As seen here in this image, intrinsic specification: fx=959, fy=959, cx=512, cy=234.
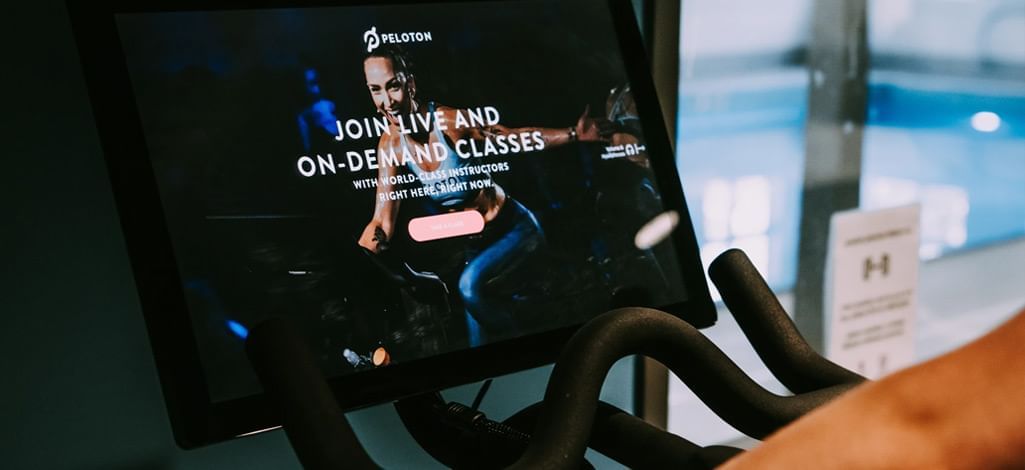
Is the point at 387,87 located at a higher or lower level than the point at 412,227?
higher

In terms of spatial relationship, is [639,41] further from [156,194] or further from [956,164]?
[956,164]

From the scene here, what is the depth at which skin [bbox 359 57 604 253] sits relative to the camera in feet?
2.66

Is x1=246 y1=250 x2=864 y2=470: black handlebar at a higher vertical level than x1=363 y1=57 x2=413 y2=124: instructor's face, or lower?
lower

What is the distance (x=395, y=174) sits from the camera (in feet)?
2.71

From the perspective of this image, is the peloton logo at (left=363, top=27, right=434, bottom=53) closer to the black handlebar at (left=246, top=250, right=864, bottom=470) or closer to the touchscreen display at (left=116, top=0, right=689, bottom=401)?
the touchscreen display at (left=116, top=0, right=689, bottom=401)

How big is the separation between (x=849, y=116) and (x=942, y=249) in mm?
433

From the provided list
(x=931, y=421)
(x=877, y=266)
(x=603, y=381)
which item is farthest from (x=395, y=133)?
(x=877, y=266)

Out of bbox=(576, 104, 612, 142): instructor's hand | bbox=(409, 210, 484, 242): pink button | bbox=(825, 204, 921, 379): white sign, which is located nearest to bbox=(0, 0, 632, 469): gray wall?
bbox=(409, 210, 484, 242): pink button

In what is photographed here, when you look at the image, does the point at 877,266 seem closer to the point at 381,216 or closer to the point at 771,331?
the point at 771,331

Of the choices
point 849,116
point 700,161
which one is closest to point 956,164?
point 849,116

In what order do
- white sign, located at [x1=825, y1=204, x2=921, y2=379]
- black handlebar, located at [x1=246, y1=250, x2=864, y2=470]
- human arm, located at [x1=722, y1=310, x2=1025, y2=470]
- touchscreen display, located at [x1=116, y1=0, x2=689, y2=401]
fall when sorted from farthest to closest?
white sign, located at [x1=825, y1=204, x2=921, y2=379] < touchscreen display, located at [x1=116, y1=0, x2=689, y2=401] < black handlebar, located at [x1=246, y1=250, x2=864, y2=470] < human arm, located at [x1=722, y1=310, x2=1025, y2=470]

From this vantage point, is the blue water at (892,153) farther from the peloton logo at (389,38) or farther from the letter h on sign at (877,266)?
the peloton logo at (389,38)

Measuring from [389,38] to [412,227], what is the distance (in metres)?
0.17

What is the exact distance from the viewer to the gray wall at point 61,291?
0.92 meters
